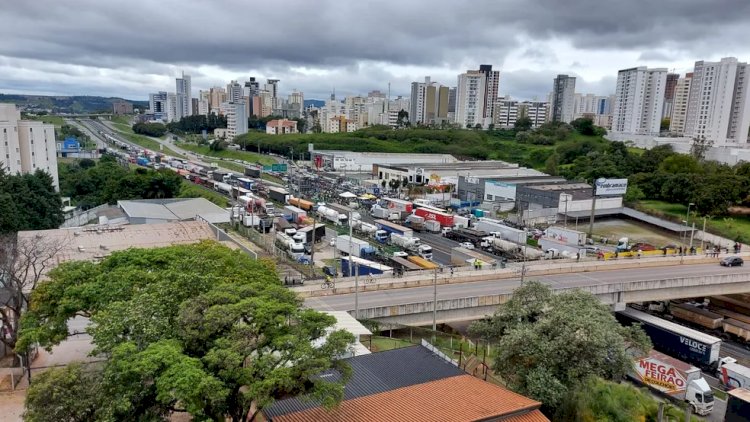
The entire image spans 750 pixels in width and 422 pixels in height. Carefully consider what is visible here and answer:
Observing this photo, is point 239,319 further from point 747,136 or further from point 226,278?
point 747,136

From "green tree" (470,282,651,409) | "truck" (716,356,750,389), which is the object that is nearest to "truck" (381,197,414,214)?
"truck" (716,356,750,389)

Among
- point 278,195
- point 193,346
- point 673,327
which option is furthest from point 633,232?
point 193,346

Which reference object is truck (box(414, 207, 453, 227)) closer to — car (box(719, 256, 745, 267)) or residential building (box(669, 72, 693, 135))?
car (box(719, 256, 745, 267))

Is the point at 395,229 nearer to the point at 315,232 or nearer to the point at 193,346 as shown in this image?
the point at 315,232

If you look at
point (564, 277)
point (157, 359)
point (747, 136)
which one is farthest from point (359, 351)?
point (747, 136)

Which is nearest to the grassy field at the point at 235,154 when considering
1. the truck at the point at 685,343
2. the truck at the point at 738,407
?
the truck at the point at 685,343

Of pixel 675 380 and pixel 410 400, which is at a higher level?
pixel 410 400

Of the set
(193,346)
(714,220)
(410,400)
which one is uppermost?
(193,346)
